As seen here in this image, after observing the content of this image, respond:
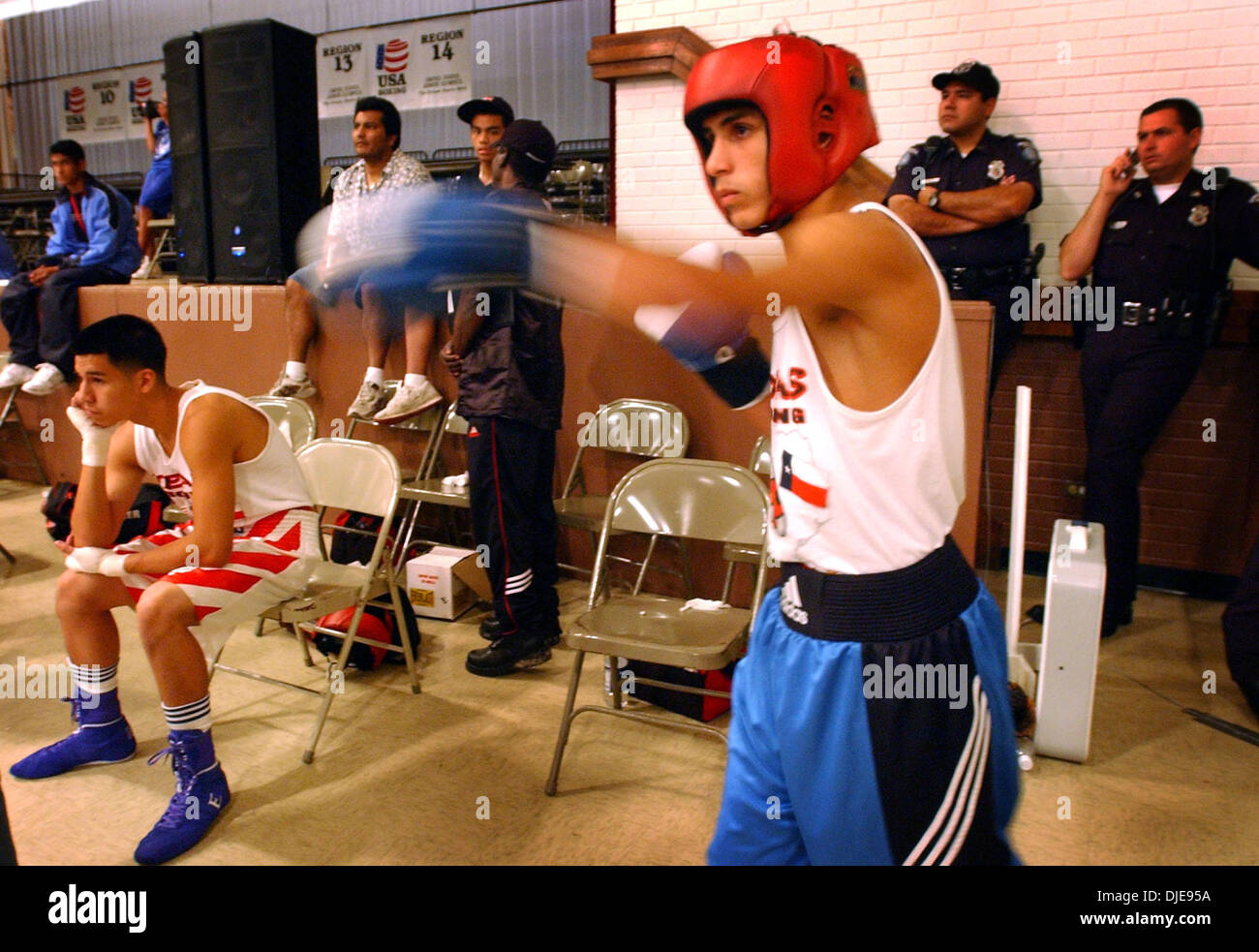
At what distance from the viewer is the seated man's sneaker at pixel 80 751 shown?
253 centimetres

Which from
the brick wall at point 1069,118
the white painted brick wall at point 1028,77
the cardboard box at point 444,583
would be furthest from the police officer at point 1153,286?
the cardboard box at point 444,583

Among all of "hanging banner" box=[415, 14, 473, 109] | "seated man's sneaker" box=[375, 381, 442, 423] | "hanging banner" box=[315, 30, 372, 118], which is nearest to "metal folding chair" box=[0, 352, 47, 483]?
"seated man's sneaker" box=[375, 381, 442, 423]

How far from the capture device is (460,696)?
307 cm

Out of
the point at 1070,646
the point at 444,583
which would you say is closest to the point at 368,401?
the point at 444,583

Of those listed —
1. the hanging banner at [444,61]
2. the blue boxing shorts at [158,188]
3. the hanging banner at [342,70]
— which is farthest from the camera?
the hanging banner at [342,70]

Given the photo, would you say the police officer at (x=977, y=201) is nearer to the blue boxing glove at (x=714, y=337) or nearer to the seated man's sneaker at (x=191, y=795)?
the blue boxing glove at (x=714, y=337)

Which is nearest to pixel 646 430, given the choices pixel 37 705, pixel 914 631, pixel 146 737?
pixel 146 737

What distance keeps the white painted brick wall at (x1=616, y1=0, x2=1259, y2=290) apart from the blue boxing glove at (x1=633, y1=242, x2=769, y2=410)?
3.22 m

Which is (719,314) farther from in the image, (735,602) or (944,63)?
(944,63)

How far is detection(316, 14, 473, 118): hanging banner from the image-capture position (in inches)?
428

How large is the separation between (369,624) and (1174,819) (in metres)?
2.61

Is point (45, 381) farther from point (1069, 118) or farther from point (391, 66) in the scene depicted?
point (391, 66)

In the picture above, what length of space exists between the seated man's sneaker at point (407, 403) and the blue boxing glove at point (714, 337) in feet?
10.0
